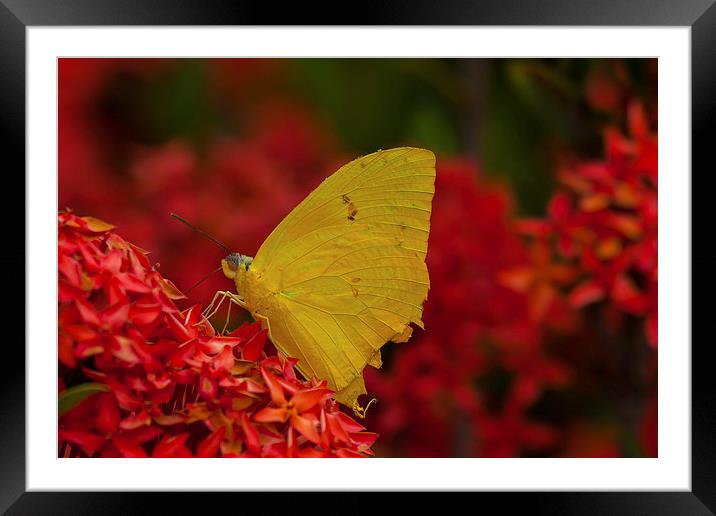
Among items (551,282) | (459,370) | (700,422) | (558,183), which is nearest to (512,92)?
(558,183)

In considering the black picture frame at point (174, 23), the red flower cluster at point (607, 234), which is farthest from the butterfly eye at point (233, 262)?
the red flower cluster at point (607, 234)

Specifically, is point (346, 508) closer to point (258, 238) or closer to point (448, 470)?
point (448, 470)

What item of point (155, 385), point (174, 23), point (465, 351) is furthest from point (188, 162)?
point (155, 385)

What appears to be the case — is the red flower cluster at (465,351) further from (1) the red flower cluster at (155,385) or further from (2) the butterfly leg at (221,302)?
(1) the red flower cluster at (155,385)

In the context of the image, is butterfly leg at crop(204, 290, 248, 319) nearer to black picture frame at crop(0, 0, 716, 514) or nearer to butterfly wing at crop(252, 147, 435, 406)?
butterfly wing at crop(252, 147, 435, 406)

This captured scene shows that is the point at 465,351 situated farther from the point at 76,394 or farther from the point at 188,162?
the point at 76,394
